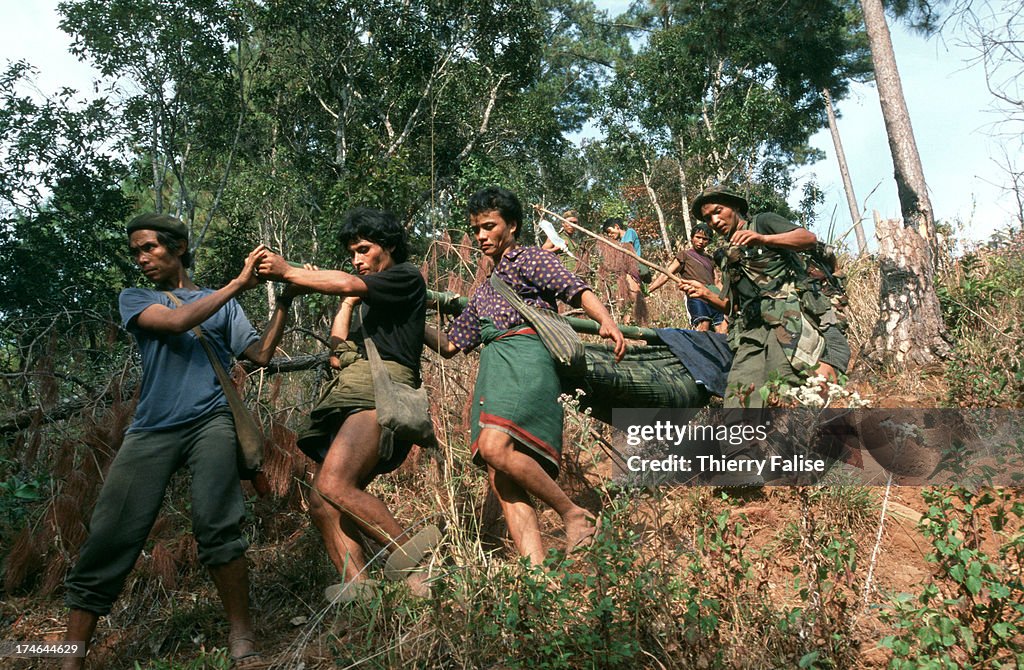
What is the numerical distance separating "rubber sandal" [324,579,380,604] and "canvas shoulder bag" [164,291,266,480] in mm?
553

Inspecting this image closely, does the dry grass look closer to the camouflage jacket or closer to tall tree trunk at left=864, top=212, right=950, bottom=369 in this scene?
the camouflage jacket

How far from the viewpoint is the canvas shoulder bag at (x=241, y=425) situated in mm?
3133

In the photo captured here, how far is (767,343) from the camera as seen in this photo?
4.19m

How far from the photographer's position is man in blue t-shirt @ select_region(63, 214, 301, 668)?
9.53 feet

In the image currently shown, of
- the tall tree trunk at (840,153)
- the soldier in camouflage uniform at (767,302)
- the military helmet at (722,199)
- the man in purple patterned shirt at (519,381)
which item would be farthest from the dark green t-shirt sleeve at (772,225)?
the tall tree trunk at (840,153)

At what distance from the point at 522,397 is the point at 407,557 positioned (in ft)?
2.45

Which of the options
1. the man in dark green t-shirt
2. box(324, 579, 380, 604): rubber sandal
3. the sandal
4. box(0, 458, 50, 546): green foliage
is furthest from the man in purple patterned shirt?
box(0, 458, 50, 546): green foliage

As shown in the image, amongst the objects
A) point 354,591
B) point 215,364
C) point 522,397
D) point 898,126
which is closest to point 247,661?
point 354,591

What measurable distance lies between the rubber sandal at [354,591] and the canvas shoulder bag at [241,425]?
1.81 ft

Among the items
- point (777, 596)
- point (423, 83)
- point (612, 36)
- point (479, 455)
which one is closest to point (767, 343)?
point (777, 596)

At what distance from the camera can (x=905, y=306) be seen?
6.43 m

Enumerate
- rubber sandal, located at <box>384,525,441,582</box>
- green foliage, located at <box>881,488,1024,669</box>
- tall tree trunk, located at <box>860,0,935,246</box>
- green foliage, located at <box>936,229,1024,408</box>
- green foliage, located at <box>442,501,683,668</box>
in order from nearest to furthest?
1. green foliage, located at <box>881,488,1024,669</box>
2. green foliage, located at <box>442,501,683,668</box>
3. rubber sandal, located at <box>384,525,441,582</box>
4. green foliage, located at <box>936,229,1024,408</box>
5. tall tree trunk, located at <box>860,0,935,246</box>

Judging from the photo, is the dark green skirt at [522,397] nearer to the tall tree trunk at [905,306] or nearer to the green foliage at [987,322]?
the green foliage at [987,322]

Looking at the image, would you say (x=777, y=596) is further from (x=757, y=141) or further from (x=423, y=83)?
(x=757, y=141)
